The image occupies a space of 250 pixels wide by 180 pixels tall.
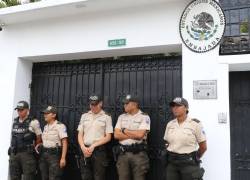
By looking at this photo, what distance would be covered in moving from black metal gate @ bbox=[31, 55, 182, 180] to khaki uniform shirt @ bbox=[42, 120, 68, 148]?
0.74 m

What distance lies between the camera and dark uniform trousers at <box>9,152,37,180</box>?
19.2ft

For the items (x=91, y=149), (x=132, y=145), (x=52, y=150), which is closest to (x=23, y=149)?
(x=52, y=150)

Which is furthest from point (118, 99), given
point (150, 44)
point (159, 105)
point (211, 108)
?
point (211, 108)

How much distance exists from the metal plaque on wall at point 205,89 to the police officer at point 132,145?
2.94ft

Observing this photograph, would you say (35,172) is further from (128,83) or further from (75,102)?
(128,83)

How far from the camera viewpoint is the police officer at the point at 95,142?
534 cm

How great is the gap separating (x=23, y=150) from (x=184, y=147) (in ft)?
9.83

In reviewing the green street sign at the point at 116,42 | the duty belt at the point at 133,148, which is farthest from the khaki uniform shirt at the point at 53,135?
the green street sign at the point at 116,42

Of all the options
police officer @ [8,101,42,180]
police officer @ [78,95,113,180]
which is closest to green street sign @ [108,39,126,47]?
police officer @ [78,95,113,180]

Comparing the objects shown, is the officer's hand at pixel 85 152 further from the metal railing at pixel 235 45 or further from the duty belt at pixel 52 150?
the metal railing at pixel 235 45

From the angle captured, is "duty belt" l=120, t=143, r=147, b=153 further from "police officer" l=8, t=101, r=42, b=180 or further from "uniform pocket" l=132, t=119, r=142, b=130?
"police officer" l=8, t=101, r=42, b=180

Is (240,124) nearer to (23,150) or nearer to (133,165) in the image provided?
(133,165)

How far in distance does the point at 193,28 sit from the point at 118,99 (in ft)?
6.29

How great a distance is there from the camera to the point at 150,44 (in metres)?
5.64
